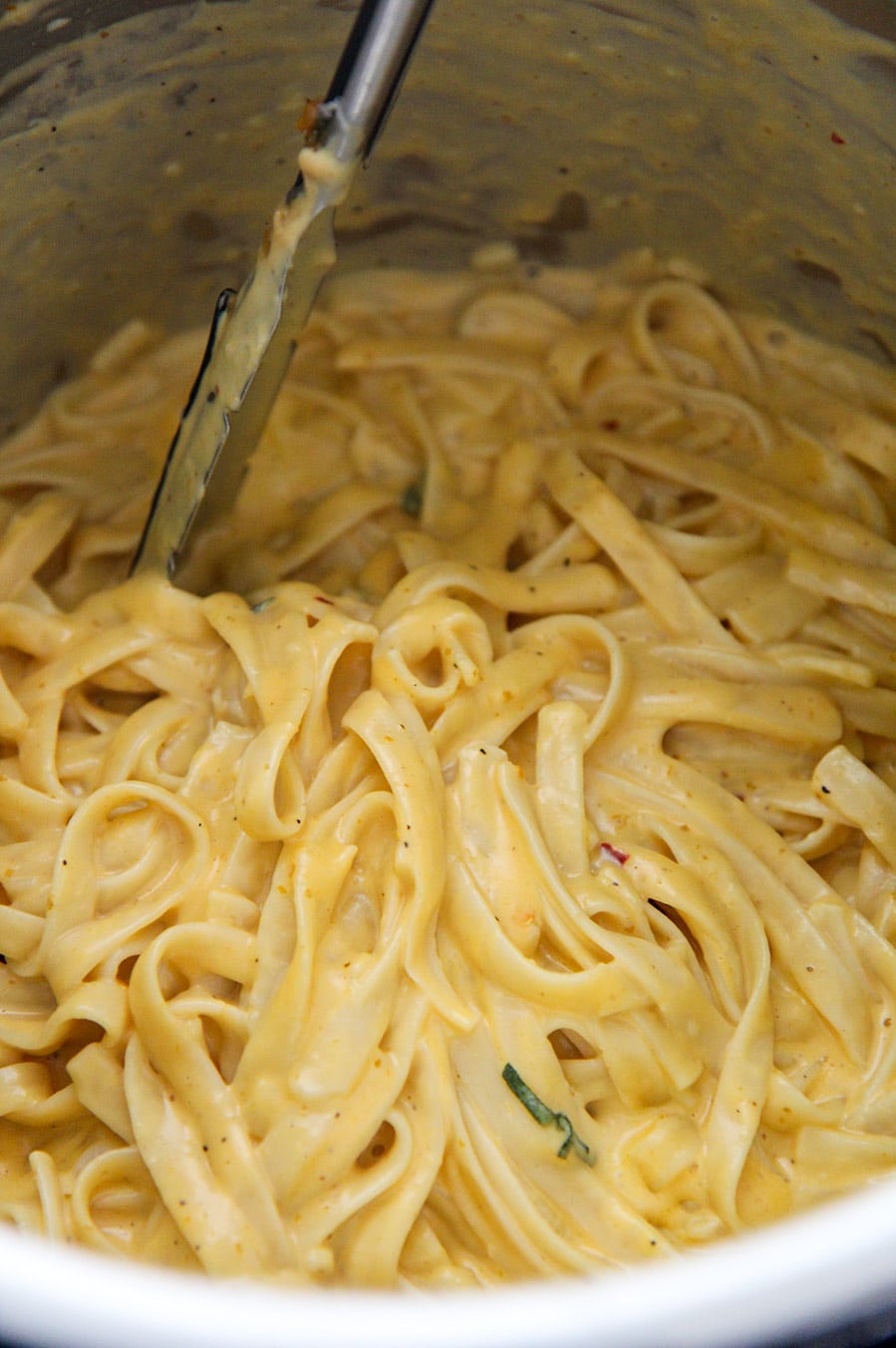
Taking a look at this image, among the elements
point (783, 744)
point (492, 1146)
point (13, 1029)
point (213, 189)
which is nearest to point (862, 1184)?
point (492, 1146)

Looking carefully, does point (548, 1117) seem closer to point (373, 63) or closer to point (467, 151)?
point (373, 63)

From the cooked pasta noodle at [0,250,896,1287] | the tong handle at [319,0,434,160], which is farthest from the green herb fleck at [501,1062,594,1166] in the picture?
the tong handle at [319,0,434,160]

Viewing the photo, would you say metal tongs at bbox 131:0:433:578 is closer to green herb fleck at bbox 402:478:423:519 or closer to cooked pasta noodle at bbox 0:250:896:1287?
cooked pasta noodle at bbox 0:250:896:1287

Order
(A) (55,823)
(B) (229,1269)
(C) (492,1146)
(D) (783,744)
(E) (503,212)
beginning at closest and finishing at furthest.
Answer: (B) (229,1269) < (C) (492,1146) < (A) (55,823) < (D) (783,744) < (E) (503,212)

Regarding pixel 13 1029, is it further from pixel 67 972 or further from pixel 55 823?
pixel 55 823

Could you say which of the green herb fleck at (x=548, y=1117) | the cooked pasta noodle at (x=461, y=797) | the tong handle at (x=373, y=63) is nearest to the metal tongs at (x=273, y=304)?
the tong handle at (x=373, y=63)
